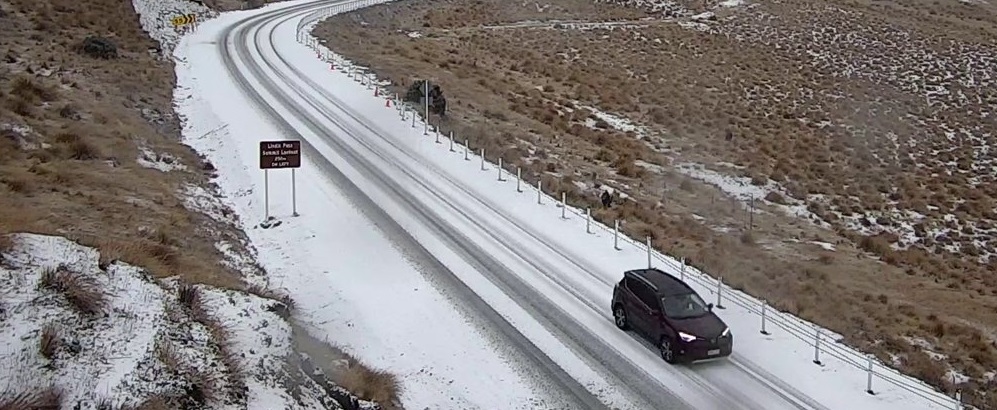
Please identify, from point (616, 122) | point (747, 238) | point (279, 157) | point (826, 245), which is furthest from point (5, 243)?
point (616, 122)

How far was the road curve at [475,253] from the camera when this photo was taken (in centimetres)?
1538

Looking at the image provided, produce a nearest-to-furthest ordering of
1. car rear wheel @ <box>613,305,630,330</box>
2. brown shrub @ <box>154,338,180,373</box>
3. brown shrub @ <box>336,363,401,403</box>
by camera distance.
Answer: brown shrub @ <box>154,338,180,373</box>, brown shrub @ <box>336,363,401,403</box>, car rear wheel @ <box>613,305,630,330</box>

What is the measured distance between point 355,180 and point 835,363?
15.7 m

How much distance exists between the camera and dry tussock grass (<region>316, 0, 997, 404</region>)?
22.6 m

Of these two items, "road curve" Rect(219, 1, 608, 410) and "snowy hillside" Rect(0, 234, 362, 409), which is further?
"road curve" Rect(219, 1, 608, 410)

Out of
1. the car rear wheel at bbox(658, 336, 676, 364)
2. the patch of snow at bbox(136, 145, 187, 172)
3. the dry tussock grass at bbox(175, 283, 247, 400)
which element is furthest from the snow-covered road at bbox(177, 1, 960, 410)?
the dry tussock grass at bbox(175, 283, 247, 400)

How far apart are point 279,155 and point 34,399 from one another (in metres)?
16.1

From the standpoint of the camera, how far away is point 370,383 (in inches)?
545

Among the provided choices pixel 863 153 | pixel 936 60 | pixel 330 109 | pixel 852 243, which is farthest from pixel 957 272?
pixel 936 60

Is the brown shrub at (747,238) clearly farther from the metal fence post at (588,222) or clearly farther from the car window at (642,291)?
the car window at (642,291)

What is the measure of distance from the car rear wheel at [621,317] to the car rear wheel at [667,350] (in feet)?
4.01

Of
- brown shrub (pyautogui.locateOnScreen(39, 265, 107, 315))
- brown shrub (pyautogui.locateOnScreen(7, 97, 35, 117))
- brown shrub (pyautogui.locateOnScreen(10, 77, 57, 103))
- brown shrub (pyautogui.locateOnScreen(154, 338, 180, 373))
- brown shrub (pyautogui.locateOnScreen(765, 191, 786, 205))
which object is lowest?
brown shrub (pyautogui.locateOnScreen(765, 191, 786, 205))

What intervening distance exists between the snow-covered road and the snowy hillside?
3.28 meters

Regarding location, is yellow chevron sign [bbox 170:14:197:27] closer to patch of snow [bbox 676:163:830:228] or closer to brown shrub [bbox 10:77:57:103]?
brown shrub [bbox 10:77:57:103]
